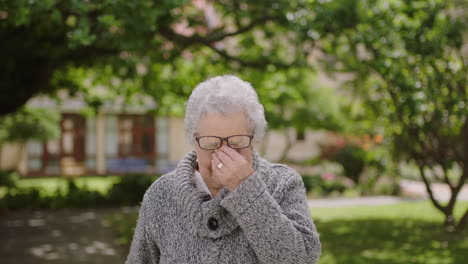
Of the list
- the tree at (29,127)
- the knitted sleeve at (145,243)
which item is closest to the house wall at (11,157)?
the tree at (29,127)

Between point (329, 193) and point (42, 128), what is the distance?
12.4 metres

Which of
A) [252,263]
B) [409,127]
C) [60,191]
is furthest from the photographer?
[60,191]

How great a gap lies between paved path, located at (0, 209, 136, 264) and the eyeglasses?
6.40 metres

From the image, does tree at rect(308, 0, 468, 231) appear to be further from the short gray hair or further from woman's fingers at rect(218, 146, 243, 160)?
woman's fingers at rect(218, 146, 243, 160)

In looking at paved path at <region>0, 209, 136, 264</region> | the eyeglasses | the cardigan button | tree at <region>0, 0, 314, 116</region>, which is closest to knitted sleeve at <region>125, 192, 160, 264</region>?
the cardigan button

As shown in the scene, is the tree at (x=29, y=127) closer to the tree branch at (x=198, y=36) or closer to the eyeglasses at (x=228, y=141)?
the tree branch at (x=198, y=36)

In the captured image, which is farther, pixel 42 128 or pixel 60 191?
pixel 42 128

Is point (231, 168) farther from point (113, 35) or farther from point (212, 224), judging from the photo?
point (113, 35)

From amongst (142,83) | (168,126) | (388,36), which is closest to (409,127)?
(388,36)

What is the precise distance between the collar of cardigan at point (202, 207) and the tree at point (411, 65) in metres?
5.51

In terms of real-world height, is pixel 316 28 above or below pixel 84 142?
above

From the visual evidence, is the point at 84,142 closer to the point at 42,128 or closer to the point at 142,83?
the point at 42,128

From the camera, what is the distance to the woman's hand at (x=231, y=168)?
181 centimetres

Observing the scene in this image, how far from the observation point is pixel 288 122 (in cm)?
1748
